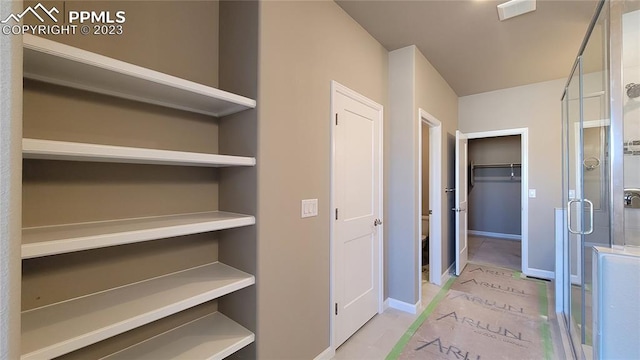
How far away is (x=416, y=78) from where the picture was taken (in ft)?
8.93

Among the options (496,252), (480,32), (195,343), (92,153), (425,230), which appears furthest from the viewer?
(496,252)

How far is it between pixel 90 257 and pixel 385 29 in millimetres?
2719

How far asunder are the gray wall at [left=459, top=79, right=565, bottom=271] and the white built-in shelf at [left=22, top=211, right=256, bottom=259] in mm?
4130

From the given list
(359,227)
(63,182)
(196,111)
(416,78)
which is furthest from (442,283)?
(63,182)

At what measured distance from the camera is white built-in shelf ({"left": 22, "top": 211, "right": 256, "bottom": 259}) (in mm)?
871

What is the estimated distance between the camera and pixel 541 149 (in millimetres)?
3637

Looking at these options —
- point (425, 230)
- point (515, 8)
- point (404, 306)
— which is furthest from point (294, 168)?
point (425, 230)

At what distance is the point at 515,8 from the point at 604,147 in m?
1.39

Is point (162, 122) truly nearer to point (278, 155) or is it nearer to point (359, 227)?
point (278, 155)

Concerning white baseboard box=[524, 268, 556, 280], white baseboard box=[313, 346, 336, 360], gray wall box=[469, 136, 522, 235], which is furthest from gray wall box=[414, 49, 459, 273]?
gray wall box=[469, 136, 522, 235]

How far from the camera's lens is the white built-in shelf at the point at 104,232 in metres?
0.87

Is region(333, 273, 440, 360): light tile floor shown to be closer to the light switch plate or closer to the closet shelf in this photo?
the light switch plate

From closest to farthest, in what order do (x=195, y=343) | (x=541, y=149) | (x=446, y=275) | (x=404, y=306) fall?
(x=195, y=343)
(x=404, y=306)
(x=446, y=275)
(x=541, y=149)

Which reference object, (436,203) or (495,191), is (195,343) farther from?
(495,191)
